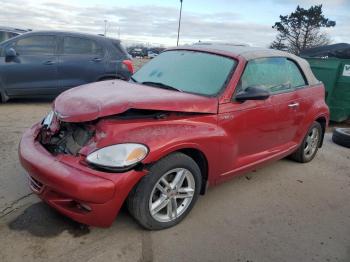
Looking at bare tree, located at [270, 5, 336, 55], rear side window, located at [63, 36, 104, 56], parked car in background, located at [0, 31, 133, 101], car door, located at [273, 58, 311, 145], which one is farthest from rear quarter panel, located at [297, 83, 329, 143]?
bare tree, located at [270, 5, 336, 55]

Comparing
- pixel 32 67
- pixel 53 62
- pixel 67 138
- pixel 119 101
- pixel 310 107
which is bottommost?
pixel 32 67

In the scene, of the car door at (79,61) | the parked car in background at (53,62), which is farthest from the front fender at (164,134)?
the car door at (79,61)

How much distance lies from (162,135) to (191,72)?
1238 millimetres

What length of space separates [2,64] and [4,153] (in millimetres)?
3616

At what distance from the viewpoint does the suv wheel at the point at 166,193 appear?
3.07 meters

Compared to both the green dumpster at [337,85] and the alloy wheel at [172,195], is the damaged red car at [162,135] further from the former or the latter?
the green dumpster at [337,85]

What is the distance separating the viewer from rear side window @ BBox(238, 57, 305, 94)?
4.11 metres

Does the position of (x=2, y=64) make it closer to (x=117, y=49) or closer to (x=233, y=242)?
(x=117, y=49)

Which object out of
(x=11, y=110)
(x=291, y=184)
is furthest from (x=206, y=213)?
(x=11, y=110)

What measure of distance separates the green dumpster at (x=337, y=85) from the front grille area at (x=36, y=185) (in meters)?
7.20

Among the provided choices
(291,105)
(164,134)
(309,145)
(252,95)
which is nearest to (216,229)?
(164,134)

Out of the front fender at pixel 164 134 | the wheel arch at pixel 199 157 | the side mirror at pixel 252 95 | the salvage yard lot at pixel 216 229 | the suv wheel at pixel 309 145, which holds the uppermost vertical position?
the side mirror at pixel 252 95

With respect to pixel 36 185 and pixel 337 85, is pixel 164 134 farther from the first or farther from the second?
pixel 337 85

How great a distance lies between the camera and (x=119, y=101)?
10.5 ft
